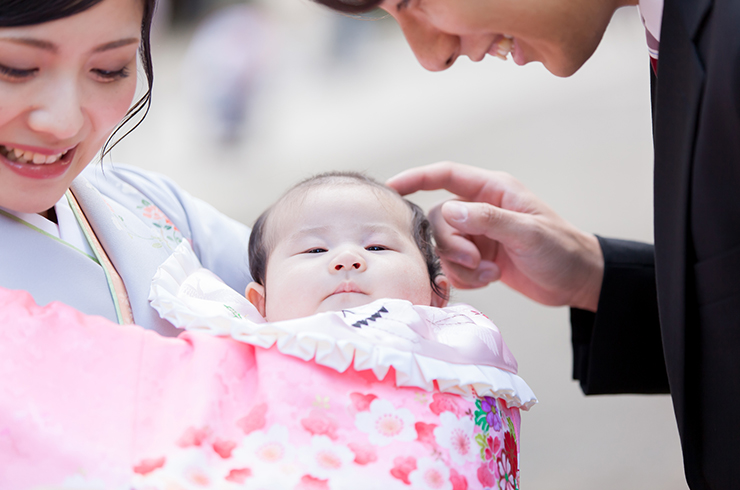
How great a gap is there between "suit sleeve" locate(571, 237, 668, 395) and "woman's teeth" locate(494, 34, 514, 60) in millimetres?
632

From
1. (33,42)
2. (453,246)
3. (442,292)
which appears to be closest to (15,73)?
(33,42)

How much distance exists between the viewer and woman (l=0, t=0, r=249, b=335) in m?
0.98

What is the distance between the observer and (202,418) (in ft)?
3.02

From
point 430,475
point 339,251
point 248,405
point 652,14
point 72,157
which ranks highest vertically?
point 652,14

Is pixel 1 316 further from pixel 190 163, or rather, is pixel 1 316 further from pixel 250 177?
pixel 190 163

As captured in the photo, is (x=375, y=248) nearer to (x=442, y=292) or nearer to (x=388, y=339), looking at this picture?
(x=442, y=292)

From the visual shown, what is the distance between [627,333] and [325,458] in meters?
1.06

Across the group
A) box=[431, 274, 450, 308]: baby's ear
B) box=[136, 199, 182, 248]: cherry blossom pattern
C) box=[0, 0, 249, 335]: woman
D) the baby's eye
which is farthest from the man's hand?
box=[0, 0, 249, 335]: woman

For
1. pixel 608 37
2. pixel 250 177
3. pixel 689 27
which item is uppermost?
pixel 608 37

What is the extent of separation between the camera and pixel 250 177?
5.09 m

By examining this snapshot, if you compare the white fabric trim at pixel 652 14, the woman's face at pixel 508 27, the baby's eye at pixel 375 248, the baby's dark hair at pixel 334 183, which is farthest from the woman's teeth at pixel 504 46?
the baby's eye at pixel 375 248

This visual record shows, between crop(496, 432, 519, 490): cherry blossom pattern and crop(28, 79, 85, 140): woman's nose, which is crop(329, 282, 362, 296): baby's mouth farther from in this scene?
crop(28, 79, 85, 140): woman's nose

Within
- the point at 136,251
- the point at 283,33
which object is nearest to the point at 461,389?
the point at 136,251

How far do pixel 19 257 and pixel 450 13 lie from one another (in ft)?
3.06
